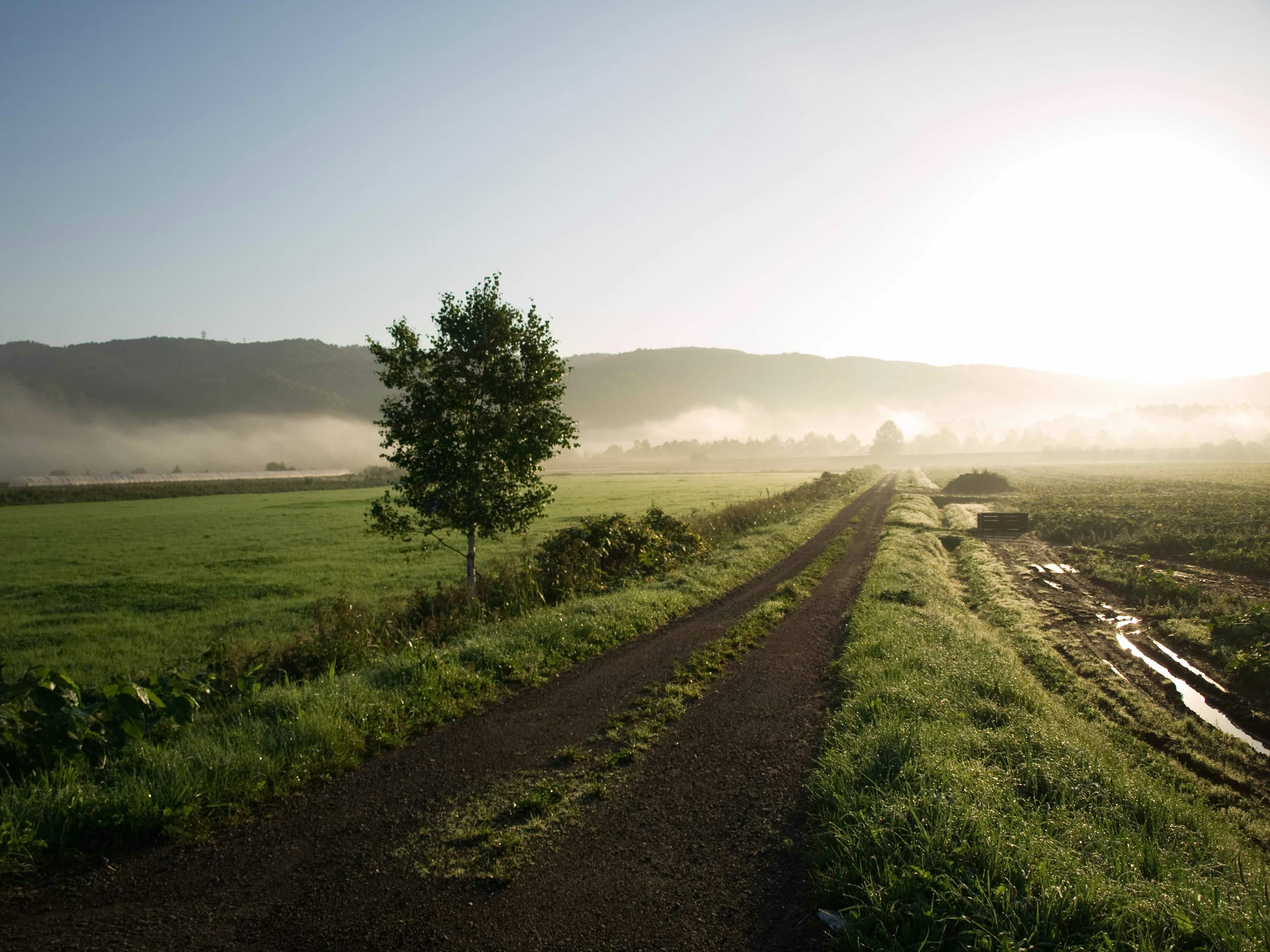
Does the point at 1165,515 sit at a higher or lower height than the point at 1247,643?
higher

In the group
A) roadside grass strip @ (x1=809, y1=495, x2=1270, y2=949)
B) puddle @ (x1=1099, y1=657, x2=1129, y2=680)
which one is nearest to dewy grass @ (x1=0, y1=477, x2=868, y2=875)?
roadside grass strip @ (x1=809, y1=495, x2=1270, y2=949)

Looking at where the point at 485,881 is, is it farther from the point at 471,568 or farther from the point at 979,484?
the point at 979,484

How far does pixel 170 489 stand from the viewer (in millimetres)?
85625

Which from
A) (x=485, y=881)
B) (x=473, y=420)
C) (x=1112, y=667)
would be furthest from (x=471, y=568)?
(x=1112, y=667)

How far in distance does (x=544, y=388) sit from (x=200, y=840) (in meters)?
12.1

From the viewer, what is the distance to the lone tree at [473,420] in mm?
15500

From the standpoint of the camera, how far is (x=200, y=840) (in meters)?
5.52

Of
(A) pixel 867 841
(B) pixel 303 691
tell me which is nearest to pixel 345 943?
(A) pixel 867 841

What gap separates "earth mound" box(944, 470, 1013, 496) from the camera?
70.8 metres

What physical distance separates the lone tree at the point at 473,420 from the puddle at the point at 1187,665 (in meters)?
14.2

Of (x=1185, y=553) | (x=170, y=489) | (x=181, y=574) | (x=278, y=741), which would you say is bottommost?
(x=181, y=574)

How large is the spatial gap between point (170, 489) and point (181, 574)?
76030 mm

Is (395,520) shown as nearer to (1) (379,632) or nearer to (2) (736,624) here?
(1) (379,632)

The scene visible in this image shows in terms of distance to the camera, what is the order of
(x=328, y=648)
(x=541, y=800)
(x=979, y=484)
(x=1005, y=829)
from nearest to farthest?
(x=1005, y=829), (x=541, y=800), (x=328, y=648), (x=979, y=484)
